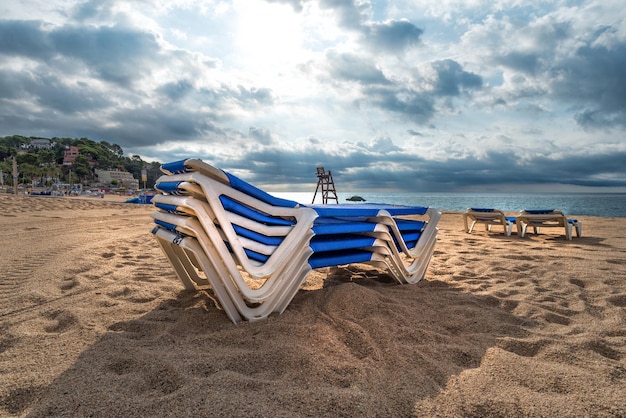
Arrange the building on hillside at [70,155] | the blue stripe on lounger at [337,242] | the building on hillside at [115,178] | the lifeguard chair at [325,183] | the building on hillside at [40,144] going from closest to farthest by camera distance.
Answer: the blue stripe on lounger at [337,242]
the lifeguard chair at [325,183]
the building on hillside at [115,178]
the building on hillside at [70,155]
the building on hillside at [40,144]

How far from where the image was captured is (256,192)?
255 centimetres

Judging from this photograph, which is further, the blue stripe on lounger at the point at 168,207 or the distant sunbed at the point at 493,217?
the distant sunbed at the point at 493,217

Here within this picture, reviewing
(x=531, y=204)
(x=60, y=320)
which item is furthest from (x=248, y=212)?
(x=531, y=204)

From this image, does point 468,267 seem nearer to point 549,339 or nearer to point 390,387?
point 549,339

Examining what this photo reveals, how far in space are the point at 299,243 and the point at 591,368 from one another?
2.02 metres

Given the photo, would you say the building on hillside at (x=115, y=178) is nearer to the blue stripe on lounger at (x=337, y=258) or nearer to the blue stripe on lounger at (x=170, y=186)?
the blue stripe on lounger at (x=170, y=186)

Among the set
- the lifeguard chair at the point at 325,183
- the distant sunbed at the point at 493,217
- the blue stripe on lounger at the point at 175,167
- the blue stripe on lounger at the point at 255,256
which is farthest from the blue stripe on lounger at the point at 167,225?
the lifeguard chair at the point at 325,183

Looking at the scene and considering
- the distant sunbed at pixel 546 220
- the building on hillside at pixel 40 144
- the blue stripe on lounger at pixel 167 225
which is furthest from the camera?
the building on hillside at pixel 40 144

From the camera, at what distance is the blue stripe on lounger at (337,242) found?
2955 millimetres

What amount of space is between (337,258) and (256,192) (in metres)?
1.03

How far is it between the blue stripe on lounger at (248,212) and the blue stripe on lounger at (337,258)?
44cm

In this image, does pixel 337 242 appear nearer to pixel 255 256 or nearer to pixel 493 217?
pixel 255 256

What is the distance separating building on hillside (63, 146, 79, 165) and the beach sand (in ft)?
316

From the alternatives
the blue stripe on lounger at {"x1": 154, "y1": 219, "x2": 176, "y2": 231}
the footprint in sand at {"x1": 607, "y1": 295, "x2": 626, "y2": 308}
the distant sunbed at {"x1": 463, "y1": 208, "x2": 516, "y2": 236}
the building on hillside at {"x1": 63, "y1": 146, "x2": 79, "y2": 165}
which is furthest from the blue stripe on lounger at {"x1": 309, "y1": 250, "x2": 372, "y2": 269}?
the building on hillside at {"x1": 63, "y1": 146, "x2": 79, "y2": 165}
